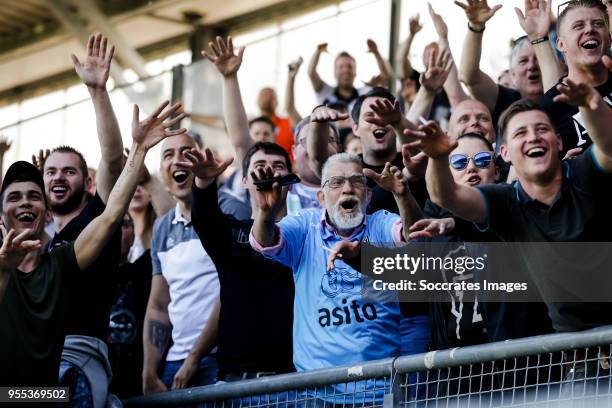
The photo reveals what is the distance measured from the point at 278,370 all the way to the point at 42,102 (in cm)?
1443

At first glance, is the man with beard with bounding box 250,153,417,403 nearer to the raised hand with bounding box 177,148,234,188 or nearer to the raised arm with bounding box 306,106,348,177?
the raised hand with bounding box 177,148,234,188

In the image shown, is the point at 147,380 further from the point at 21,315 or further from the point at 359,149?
the point at 359,149

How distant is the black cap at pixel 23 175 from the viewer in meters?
6.56

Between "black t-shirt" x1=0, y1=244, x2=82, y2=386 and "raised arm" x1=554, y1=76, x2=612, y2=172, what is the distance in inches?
112

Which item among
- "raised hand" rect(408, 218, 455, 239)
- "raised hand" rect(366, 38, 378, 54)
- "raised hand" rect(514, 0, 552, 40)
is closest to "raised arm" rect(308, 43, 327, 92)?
"raised hand" rect(366, 38, 378, 54)

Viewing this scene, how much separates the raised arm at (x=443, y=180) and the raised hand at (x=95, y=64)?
2559 millimetres

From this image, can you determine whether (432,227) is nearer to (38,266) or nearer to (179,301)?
(38,266)

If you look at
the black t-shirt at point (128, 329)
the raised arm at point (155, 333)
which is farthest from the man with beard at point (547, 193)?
the black t-shirt at point (128, 329)

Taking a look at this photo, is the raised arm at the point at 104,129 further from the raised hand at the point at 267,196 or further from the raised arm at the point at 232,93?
the raised hand at the point at 267,196

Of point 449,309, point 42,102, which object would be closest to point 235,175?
point 449,309

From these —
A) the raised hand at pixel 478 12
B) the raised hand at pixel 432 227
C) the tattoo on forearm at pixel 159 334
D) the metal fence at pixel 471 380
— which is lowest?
the metal fence at pixel 471 380

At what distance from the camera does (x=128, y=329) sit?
7445mm

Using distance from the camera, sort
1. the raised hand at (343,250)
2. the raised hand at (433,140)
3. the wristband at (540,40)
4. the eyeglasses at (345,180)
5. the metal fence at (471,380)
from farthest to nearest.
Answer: the wristband at (540,40)
the eyeglasses at (345,180)
the raised hand at (343,250)
the raised hand at (433,140)
the metal fence at (471,380)

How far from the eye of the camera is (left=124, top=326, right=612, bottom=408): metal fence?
453 cm
